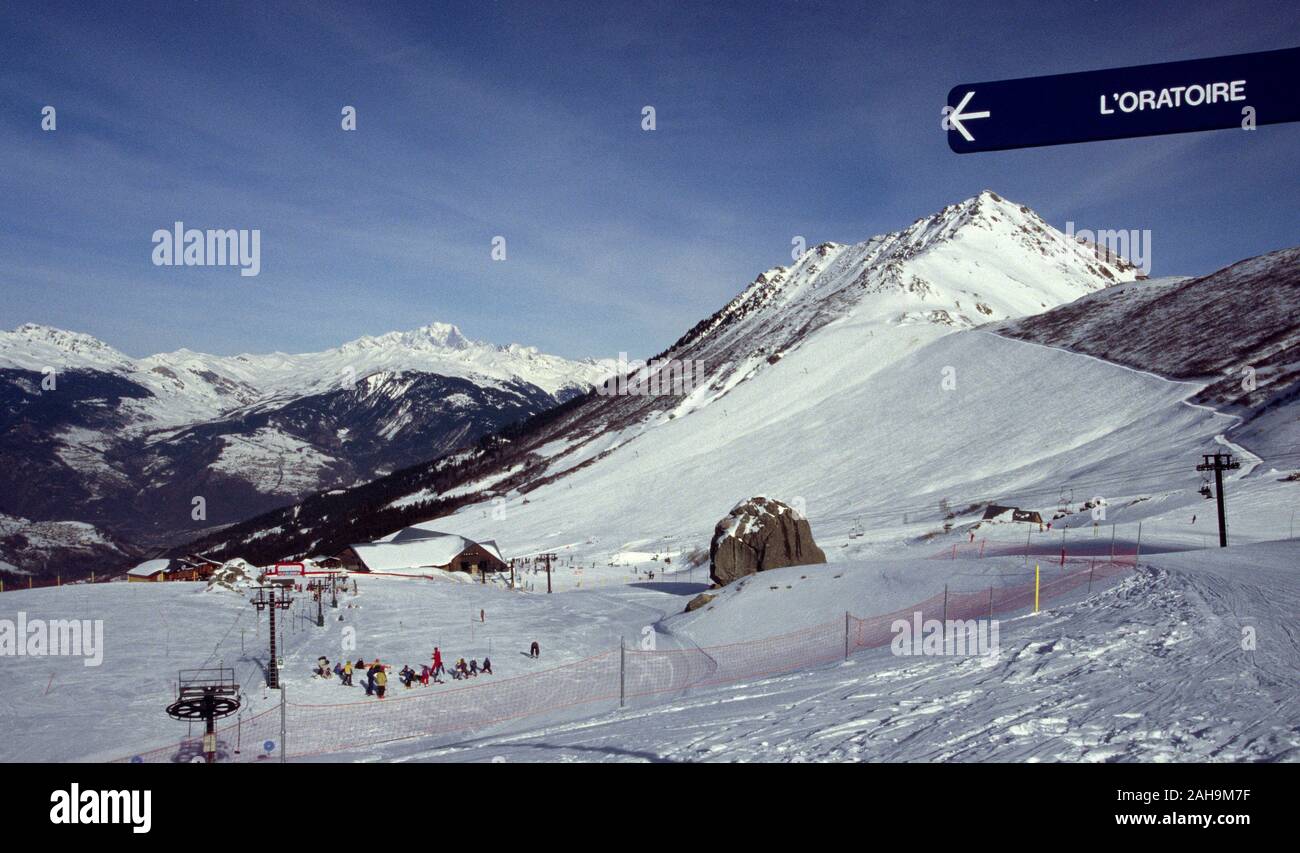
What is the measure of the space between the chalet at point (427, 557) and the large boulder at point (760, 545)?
3997 cm

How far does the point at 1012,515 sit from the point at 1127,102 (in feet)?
158

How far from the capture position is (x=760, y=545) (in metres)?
43.8

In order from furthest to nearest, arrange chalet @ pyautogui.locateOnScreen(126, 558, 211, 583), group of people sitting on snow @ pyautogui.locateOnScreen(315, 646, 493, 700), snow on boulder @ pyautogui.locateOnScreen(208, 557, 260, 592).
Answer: chalet @ pyautogui.locateOnScreen(126, 558, 211, 583), snow on boulder @ pyautogui.locateOnScreen(208, 557, 260, 592), group of people sitting on snow @ pyautogui.locateOnScreen(315, 646, 493, 700)

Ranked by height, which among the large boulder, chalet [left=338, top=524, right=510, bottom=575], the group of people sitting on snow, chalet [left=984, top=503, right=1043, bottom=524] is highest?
chalet [left=984, top=503, right=1043, bottom=524]

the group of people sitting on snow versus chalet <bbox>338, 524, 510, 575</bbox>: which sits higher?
chalet <bbox>338, 524, 510, 575</bbox>

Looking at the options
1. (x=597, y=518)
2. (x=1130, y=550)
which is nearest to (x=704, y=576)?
(x=1130, y=550)

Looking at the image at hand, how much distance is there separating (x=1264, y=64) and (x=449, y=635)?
36927 millimetres

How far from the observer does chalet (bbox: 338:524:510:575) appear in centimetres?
7994

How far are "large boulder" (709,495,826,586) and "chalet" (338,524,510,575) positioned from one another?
39974 mm

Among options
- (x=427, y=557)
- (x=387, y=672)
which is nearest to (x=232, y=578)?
(x=387, y=672)

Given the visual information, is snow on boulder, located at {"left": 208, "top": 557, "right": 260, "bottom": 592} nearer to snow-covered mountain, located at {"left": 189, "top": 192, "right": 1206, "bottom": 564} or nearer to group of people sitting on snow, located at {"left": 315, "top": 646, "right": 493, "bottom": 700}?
group of people sitting on snow, located at {"left": 315, "top": 646, "right": 493, "bottom": 700}

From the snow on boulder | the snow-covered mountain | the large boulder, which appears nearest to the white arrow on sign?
the large boulder

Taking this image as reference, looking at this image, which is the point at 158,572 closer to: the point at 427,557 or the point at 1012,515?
the point at 427,557

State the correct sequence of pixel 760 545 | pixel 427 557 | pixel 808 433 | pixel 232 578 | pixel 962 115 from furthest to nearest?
pixel 808 433 < pixel 427 557 < pixel 232 578 < pixel 760 545 < pixel 962 115
